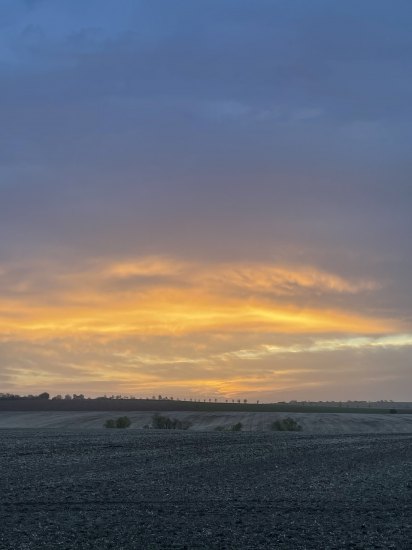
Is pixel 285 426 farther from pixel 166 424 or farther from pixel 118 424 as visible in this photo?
pixel 118 424

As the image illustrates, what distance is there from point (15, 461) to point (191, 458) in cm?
812

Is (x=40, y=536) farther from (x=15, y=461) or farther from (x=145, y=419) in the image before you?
(x=145, y=419)

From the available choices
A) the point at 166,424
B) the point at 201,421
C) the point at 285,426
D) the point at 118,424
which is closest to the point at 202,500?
the point at 285,426

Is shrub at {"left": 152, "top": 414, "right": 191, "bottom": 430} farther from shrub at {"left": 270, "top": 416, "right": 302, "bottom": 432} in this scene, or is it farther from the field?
shrub at {"left": 270, "top": 416, "right": 302, "bottom": 432}

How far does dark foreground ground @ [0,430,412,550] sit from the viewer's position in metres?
14.3

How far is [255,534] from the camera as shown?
14648 millimetres

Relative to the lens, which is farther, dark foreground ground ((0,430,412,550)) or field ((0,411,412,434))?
field ((0,411,412,434))

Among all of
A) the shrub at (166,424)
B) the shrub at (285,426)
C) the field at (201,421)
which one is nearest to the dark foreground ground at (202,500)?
the shrub at (285,426)

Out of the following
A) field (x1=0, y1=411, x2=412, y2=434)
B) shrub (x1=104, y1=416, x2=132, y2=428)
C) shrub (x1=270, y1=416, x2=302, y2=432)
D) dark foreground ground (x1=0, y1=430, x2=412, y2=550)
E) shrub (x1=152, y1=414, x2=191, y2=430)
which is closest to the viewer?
dark foreground ground (x1=0, y1=430, x2=412, y2=550)

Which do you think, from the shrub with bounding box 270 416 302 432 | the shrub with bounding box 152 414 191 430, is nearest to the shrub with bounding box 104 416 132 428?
the shrub with bounding box 152 414 191 430

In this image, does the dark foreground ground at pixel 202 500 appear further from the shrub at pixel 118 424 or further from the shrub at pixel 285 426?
the shrub at pixel 118 424

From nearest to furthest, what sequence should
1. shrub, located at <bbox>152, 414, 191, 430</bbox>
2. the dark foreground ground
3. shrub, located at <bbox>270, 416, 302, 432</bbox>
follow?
the dark foreground ground, shrub, located at <bbox>270, 416, 302, 432</bbox>, shrub, located at <bbox>152, 414, 191, 430</bbox>

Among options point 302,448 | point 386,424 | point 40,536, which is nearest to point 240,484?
point 40,536

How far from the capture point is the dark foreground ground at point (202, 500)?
564 inches
